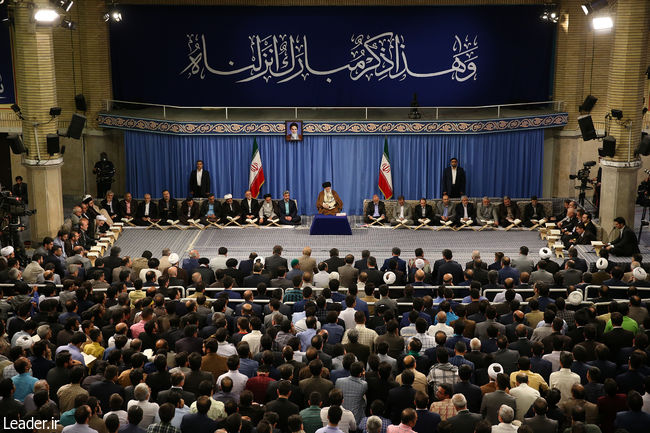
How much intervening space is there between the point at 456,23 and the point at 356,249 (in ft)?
22.3

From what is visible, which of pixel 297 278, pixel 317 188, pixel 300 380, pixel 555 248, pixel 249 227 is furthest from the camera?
pixel 317 188

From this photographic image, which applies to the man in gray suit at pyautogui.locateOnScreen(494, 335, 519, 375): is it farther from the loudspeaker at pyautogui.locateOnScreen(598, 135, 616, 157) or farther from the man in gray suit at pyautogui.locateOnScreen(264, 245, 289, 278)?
the loudspeaker at pyautogui.locateOnScreen(598, 135, 616, 157)

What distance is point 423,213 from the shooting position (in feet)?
59.2

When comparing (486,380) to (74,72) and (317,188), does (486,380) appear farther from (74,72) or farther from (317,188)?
(74,72)

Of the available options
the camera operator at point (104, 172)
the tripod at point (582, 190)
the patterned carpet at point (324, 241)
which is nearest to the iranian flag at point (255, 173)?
the patterned carpet at point (324, 241)

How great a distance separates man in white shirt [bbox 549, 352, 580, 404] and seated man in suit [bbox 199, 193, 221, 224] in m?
10.7

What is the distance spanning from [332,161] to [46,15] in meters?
6.79

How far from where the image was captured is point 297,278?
11.4m

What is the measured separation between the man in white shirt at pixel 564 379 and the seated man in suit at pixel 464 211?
9.51 metres

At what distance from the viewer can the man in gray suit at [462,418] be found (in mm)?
7434

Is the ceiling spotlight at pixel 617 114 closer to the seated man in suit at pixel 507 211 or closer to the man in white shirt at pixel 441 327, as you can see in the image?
the seated man in suit at pixel 507 211

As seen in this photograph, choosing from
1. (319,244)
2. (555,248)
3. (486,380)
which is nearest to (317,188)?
(319,244)

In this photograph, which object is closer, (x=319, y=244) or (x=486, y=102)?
(x=319, y=244)

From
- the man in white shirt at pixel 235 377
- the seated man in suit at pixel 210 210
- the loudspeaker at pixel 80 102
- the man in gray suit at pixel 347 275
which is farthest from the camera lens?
the loudspeaker at pixel 80 102
